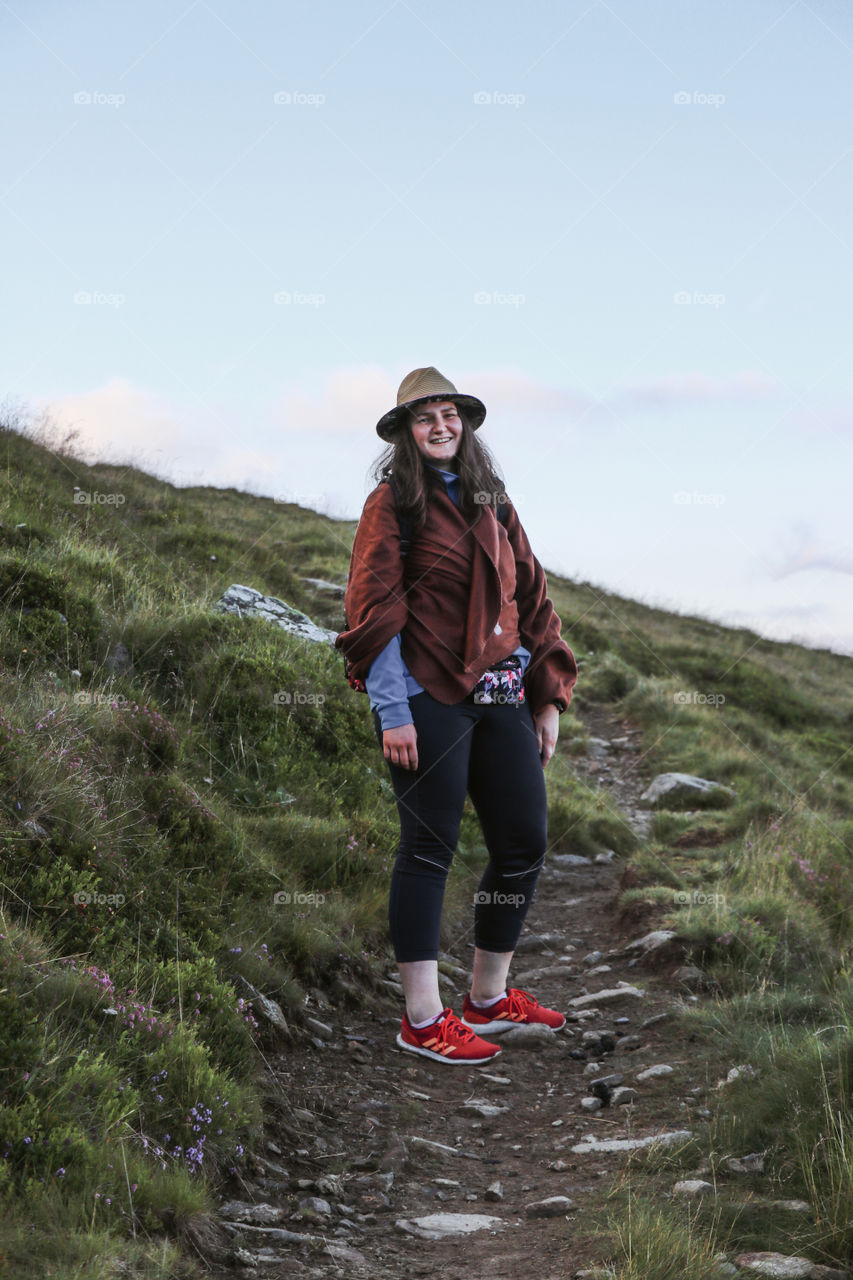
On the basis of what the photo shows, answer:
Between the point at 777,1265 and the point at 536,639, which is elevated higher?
the point at 536,639

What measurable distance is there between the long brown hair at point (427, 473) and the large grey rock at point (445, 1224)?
104 inches

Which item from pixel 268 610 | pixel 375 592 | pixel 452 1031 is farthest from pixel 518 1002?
pixel 268 610

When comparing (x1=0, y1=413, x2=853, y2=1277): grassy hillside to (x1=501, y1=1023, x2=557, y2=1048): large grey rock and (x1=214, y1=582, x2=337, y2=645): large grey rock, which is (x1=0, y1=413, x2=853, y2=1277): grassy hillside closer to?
(x1=214, y1=582, x2=337, y2=645): large grey rock

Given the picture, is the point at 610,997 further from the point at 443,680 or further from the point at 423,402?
the point at 423,402

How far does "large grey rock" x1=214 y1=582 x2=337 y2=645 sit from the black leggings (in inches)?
156

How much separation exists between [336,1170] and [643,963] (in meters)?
2.87

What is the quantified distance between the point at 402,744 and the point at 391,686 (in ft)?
0.83

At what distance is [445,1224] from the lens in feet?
10.3

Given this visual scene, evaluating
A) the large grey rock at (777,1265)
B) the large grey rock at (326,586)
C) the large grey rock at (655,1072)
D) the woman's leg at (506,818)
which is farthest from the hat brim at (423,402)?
the large grey rock at (326,586)

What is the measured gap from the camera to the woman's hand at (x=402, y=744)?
13.4 feet

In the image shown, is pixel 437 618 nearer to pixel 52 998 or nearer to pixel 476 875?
pixel 52 998

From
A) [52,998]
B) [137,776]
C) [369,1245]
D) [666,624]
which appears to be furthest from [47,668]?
[666,624]

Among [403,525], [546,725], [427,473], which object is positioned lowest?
[546,725]

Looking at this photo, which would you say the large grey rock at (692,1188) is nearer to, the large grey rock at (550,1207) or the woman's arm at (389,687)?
the large grey rock at (550,1207)
